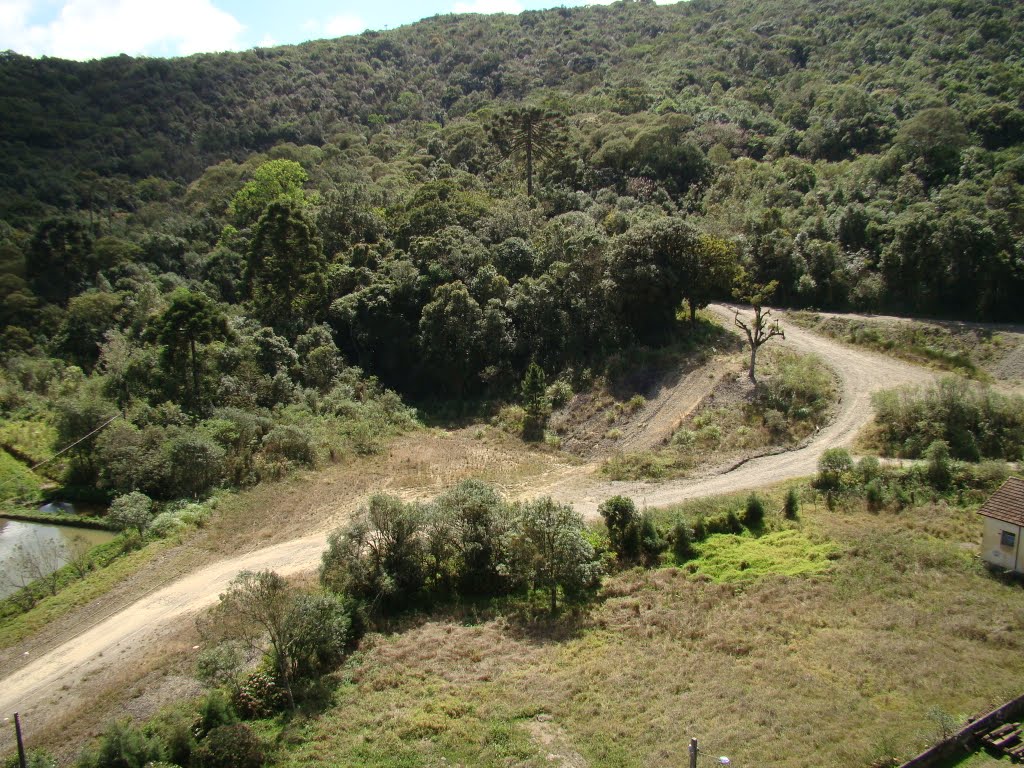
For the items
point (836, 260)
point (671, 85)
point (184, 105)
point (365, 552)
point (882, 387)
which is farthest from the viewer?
point (184, 105)

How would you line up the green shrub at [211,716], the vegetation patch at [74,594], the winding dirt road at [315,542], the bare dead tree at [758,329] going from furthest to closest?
the bare dead tree at [758,329]
the vegetation patch at [74,594]
the winding dirt road at [315,542]
the green shrub at [211,716]

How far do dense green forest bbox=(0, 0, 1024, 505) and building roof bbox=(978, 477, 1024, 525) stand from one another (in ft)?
61.5

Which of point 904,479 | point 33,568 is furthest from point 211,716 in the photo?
point 904,479

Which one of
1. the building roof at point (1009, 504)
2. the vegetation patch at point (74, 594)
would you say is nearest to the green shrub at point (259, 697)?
the vegetation patch at point (74, 594)

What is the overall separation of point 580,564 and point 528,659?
3.27 meters

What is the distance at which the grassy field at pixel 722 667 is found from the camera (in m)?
14.4

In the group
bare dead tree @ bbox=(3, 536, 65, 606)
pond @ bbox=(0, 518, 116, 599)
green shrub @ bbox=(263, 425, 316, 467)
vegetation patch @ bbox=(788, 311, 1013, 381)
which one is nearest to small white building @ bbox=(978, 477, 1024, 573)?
vegetation patch @ bbox=(788, 311, 1013, 381)

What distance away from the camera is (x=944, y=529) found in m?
21.1

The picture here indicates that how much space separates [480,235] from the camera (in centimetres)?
4388

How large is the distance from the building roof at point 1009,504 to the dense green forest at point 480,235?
61.5 feet

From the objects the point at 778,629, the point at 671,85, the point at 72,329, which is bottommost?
the point at 778,629

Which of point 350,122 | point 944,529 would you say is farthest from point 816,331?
point 350,122

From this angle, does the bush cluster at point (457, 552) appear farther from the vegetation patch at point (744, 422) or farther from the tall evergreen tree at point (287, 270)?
the tall evergreen tree at point (287, 270)

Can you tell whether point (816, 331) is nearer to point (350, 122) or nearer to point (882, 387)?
point (882, 387)
